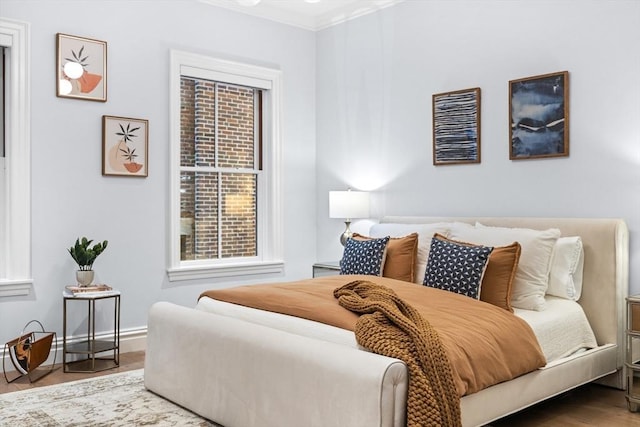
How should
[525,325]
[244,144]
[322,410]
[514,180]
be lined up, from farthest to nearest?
1. [244,144]
2. [514,180]
3. [525,325]
4. [322,410]

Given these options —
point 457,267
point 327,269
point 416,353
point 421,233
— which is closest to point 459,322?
point 416,353

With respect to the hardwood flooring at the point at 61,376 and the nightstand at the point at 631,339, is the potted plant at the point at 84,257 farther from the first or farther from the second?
the nightstand at the point at 631,339

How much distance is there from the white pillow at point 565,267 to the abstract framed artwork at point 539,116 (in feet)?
2.06

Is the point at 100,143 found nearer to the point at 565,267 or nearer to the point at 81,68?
the point at 81,68

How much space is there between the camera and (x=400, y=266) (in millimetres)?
3895

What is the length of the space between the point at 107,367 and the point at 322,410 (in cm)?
220

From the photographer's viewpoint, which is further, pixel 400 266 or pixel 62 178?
pixel 62 178

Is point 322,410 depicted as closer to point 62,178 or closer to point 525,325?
point 525,325

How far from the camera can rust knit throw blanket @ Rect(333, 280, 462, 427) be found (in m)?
2.24

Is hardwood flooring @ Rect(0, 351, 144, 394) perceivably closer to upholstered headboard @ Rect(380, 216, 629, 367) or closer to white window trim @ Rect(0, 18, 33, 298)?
white window trim @ Rect(0, 18, 33, 298)

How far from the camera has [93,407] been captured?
10.7 feet

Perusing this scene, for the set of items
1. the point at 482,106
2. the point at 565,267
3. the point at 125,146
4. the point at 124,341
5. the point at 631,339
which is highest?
the point at 482,106

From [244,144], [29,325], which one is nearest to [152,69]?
[244,144]

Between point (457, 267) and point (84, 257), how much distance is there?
238 centimetres
